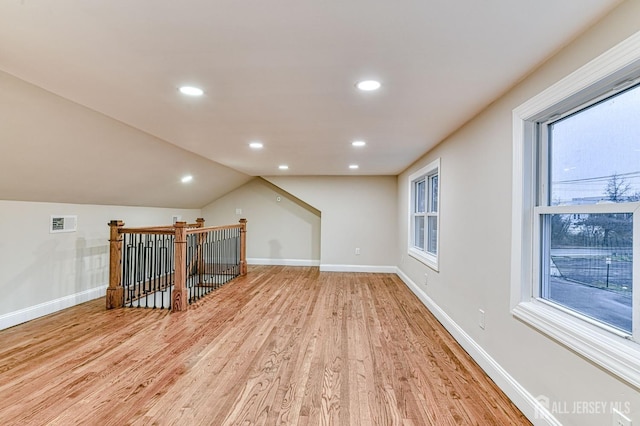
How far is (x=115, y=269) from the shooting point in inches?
155

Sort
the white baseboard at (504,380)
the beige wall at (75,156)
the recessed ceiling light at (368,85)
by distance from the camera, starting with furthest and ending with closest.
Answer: the beige wall at (75,156), the recessed ceiling light at (368,85), the white baseboard at (504,380)

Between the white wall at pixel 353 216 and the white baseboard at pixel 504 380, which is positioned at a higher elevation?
the white wall at pixel 353 216

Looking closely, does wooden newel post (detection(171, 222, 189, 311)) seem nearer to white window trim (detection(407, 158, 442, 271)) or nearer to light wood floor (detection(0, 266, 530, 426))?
light wood floor (detection(0, 266, 530, 426))

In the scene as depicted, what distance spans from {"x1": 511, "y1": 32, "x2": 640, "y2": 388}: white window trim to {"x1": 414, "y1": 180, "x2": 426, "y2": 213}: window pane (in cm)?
303

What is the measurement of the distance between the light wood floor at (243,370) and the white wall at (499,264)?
0.82 feet

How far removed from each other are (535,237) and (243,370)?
2.28m

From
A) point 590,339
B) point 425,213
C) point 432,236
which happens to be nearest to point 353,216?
point 425,213

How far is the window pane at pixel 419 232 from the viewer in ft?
16.5

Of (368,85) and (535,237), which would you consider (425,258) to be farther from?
(368,85)

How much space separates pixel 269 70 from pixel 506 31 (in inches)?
49.4

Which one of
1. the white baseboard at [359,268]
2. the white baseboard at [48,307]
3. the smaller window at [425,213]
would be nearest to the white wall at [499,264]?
the smaller window at [425,213]

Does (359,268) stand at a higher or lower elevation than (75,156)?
lower

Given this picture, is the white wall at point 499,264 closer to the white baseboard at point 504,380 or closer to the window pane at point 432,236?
the white baseboard at point 504,380

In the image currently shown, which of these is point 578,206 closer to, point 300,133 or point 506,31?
point 506,31
